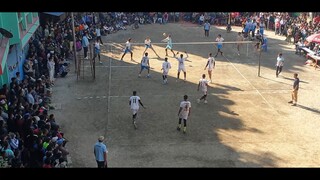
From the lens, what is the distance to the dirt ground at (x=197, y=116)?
511 inches

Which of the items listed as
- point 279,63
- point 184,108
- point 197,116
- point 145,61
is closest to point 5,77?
point 145,61

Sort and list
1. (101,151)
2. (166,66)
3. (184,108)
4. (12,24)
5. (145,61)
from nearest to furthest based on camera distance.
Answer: (101,151) → (184,108) → (12,24) → (166,66) → (145,61)

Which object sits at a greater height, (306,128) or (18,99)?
(18,99)

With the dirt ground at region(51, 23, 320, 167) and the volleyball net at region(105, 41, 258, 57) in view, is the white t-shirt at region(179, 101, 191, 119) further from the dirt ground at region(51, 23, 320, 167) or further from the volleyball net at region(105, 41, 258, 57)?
the volleyball net at region(105, 41, 258, 57)

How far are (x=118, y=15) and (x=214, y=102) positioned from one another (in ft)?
62.3

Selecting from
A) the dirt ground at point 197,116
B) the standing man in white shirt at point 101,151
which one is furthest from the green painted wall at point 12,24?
the standing man in white shirt at point 101,151

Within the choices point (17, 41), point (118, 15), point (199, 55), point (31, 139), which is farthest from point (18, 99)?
point (118, 15)

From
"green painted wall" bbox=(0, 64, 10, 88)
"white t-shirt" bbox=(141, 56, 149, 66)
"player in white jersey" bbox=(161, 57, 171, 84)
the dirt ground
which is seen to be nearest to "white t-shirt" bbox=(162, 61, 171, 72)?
"player in white jersey" bbox=(161, 57, 171, 84)

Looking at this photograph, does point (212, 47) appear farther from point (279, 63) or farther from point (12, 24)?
point (12, 24)

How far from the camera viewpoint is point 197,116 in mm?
16000

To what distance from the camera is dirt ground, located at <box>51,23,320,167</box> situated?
13.0 metres
